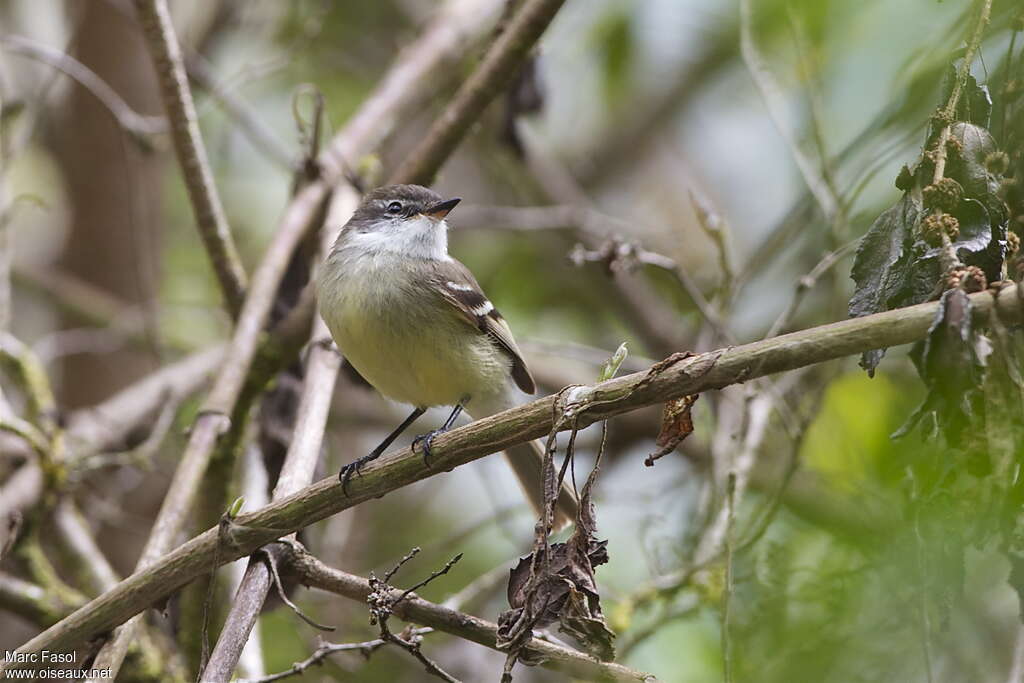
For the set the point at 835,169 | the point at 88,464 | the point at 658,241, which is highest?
the point at 658,241

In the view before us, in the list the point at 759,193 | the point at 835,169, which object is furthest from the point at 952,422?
the point at 759,193

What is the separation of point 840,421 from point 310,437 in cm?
297

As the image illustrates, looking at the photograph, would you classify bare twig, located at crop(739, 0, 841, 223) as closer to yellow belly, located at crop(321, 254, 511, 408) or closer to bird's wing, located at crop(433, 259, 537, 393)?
bird's wing, located at crop(433, 259, 537, 393)

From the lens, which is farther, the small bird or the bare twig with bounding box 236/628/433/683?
the small bird

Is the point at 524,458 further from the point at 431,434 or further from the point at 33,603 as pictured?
the point at 33,603

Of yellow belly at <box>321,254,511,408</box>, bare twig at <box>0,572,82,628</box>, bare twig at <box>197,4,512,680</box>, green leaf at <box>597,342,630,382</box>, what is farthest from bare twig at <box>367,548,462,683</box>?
bare twig at <box>0,572,82,628</box>

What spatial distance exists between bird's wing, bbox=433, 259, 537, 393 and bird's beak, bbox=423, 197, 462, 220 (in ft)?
1.06

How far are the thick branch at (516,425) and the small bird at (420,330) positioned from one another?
112cm

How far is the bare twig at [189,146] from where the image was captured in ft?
13.5

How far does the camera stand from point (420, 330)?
4.04 metres

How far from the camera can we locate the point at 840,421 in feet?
17.8

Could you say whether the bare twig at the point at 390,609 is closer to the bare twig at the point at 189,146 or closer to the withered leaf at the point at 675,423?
the withered leaf at the point at 675,423

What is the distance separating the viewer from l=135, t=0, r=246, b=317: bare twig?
4109mm

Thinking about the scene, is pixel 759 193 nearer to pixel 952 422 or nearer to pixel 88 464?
pixel 88 464
